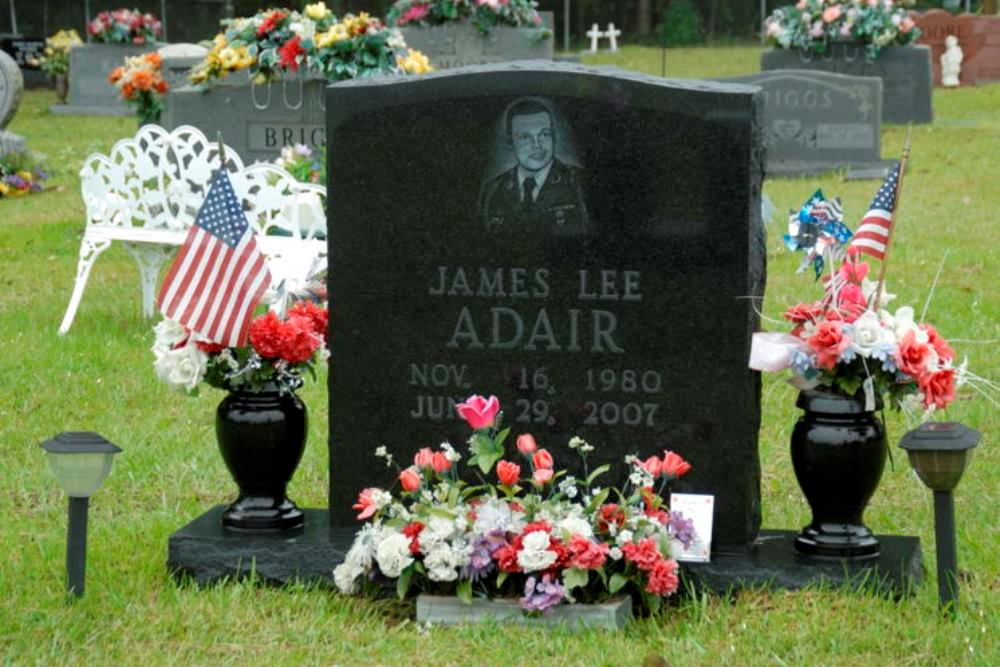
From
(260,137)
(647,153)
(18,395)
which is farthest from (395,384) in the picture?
(260,137)

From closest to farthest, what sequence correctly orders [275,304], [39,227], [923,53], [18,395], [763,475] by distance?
[275,304], [763,475], [18,395], [39,227], [923,53]

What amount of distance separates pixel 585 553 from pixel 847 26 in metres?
17.0

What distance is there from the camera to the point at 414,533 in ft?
16.9

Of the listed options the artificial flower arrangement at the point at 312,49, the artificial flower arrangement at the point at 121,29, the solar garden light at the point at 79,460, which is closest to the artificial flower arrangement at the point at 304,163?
the artificial flower arrangement at the point at 312,49

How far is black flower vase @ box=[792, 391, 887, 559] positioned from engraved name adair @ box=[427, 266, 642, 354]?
2.02 feet

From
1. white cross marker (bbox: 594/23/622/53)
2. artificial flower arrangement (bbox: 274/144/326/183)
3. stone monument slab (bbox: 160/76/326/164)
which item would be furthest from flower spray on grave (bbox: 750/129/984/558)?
white cross marker (bbox: 594/23/622/53)

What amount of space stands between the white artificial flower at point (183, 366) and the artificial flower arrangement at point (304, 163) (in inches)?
232

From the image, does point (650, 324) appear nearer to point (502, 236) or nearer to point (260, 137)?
point (502, 236)

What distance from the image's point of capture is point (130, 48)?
92.7ft

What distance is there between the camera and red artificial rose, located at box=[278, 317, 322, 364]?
543cm

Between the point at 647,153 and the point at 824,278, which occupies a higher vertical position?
the point at 647,153

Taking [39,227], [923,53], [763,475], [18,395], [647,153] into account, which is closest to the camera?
[647,153]

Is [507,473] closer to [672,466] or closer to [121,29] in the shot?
[672,466]

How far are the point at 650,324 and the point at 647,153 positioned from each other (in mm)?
498
